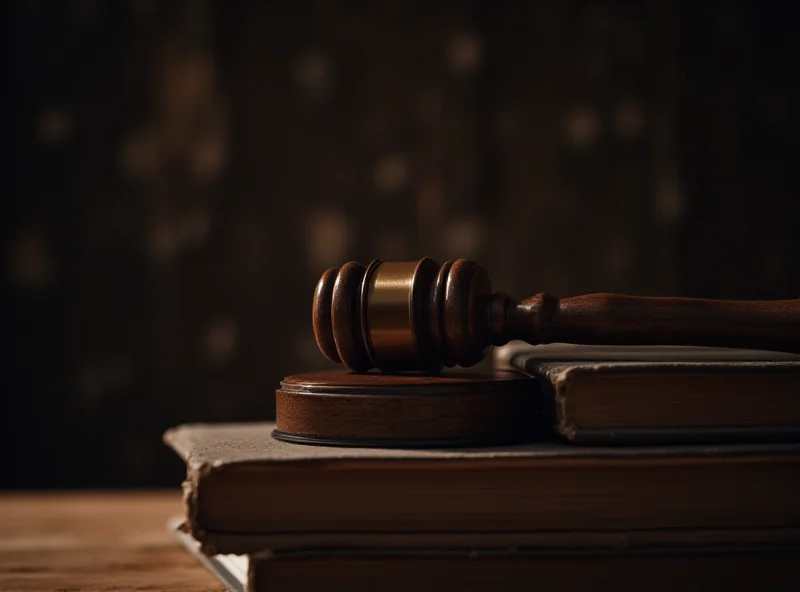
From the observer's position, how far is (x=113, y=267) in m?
1.93

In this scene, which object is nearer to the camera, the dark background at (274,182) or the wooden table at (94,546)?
the wooden table at (94,546)

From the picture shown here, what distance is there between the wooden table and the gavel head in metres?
0.20

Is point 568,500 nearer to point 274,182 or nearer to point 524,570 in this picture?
point 524,570

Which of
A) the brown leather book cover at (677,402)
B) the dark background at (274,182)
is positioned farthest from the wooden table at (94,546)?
the dark background at (274,182)

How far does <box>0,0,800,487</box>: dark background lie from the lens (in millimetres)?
1920

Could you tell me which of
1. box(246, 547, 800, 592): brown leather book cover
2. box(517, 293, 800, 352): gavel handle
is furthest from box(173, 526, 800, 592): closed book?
box(517, 293, 800, 352): gavel handle

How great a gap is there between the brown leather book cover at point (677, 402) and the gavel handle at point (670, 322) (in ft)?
0.09

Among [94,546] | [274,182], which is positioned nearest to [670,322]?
[94,546]

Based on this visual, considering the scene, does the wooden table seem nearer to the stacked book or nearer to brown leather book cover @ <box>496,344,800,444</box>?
the stacked book

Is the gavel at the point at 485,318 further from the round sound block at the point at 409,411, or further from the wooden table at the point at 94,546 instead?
the wooden table at the point at 94,546

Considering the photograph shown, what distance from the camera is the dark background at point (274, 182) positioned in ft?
6.30

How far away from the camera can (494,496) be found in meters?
0.57

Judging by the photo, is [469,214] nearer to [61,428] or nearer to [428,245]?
[428,245]

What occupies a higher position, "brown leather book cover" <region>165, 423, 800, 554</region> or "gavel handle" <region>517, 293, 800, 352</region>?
"gavel handle" <region>517, 293, 800, 352</region>
